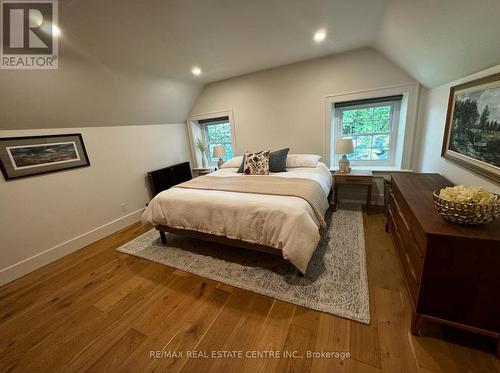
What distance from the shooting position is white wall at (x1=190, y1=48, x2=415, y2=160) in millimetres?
2912

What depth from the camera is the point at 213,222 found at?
2.08 metres

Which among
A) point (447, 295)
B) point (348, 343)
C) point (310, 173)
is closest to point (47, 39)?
point (310, 173)

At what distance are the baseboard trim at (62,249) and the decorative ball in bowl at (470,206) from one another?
3.75m

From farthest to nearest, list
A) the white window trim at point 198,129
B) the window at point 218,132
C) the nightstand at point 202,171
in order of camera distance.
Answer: the nightstand at point 202,171 < the window at point 218,132 < the white window trim at point 198,129

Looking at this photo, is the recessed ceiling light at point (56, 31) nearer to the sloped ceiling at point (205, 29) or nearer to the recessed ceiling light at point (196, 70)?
the sloped ceiling at point (205, 29)

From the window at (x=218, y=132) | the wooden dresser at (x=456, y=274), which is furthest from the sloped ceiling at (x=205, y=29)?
the wooden dresser at (x=456, y=274)

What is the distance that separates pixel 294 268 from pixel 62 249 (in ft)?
9.26

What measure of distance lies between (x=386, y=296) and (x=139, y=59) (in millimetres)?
3412

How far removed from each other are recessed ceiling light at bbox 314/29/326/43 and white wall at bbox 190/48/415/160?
67 centimetres

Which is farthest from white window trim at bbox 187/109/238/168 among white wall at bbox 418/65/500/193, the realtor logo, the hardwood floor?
white wall at bbox 418/65/500/193

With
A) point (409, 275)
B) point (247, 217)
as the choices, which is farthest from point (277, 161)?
point (409, 275)

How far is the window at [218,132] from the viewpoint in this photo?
14.3ft

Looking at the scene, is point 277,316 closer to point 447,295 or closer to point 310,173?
point 447,295

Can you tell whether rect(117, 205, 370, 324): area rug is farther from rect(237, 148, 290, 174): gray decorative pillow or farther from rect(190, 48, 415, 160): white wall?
rect(190, 48, 415, 160): white wall
